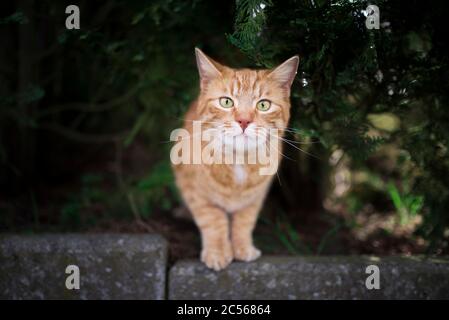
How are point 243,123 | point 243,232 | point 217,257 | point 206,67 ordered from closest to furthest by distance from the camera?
point 243,123 < point 206,67 < point 217,257 < point 243,232

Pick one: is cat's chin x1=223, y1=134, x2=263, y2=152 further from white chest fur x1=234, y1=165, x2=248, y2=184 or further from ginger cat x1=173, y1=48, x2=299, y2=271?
white chest fur x1=234, y1=165, x2=248, y2=184

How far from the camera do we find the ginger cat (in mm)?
1864

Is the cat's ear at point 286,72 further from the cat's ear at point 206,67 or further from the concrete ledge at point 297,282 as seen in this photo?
the concrete ledge at point 297,282

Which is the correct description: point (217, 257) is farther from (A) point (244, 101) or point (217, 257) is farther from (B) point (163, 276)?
(A) point (244, 101)

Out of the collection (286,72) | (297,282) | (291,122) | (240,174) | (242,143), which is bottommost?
(297,282)

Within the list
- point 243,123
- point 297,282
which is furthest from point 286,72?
point 297,282

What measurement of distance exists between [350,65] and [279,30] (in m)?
0.35

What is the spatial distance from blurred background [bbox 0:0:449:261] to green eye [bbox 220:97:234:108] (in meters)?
0.22

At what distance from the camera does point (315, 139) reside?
231 cm

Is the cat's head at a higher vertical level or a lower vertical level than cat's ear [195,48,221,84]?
lower

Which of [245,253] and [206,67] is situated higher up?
[206,67]

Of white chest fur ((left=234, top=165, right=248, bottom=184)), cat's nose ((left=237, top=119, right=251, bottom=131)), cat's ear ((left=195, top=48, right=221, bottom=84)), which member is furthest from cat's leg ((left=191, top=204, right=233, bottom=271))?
cat's ear ((left=195, top=48, right=221, bottom=84))

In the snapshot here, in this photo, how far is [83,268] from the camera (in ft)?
6.47

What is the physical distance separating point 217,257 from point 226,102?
734 millimetres
